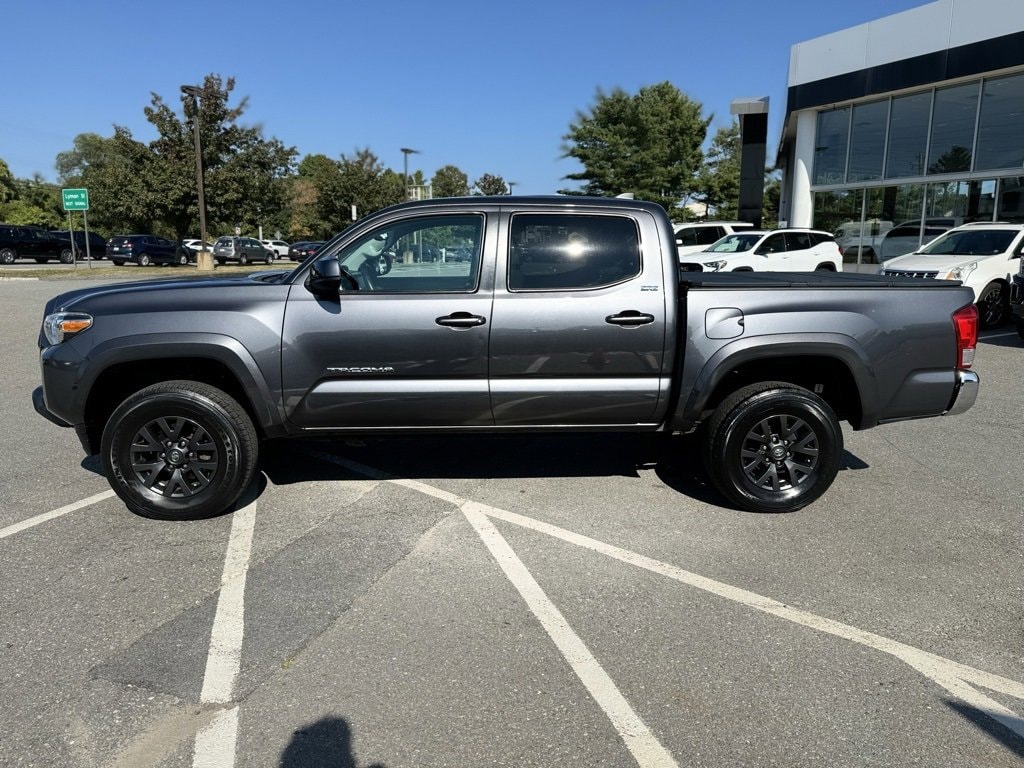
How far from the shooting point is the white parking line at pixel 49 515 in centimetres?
437

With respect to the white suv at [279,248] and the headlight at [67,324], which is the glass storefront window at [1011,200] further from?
the white suv at [279,248]

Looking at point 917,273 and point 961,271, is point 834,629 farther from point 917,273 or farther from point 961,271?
point 917,273

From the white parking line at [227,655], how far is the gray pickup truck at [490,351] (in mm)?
446

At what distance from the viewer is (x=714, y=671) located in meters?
3.02

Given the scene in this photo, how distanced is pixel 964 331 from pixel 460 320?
9.96 feet

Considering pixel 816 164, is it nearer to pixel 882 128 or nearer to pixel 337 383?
pixel 882 128

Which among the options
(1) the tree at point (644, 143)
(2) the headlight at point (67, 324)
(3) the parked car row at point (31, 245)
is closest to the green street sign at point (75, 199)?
(3) the parked car row at point (31, 245)

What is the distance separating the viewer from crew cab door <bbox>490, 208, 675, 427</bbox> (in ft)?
14.6

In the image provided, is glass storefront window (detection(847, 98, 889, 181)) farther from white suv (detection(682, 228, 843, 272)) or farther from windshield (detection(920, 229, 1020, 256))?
windshield (detection(920, 229, 1020, 256))

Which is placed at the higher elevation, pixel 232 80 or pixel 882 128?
pixel 232 80

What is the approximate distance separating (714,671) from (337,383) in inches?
102

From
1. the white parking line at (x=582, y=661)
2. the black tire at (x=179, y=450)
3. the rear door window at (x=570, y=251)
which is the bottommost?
the white parking line at (x=582, y=661)

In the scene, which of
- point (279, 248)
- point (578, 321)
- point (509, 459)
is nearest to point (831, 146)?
point (509, 459)

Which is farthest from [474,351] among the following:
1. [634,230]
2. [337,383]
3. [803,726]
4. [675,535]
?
[803,726]
